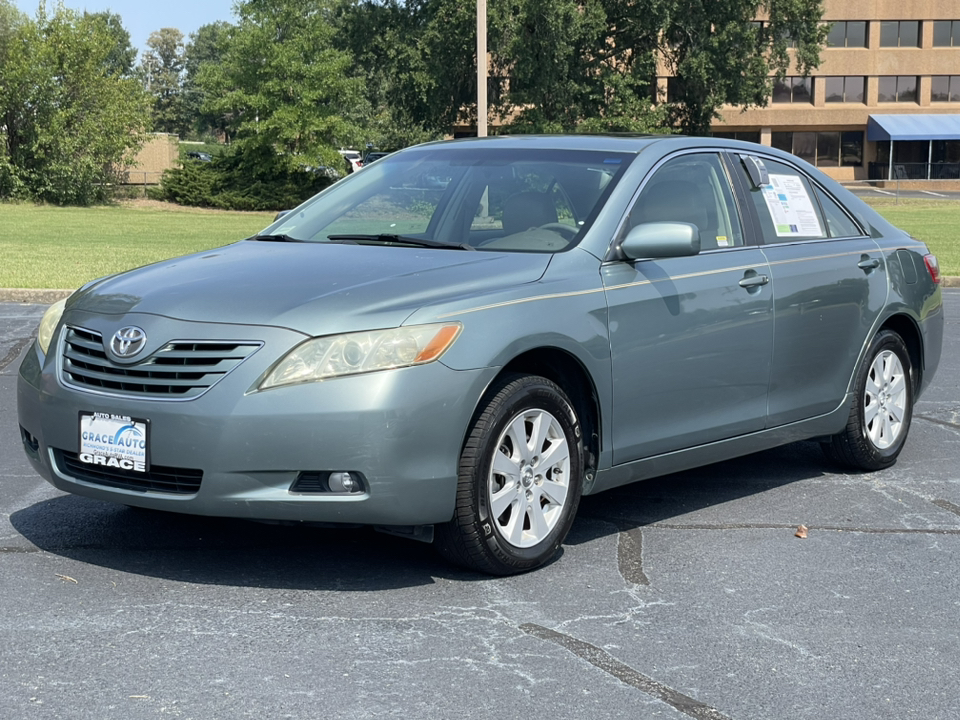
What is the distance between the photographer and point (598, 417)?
526cm

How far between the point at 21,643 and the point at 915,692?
107 inches

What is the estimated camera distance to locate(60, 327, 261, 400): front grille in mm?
4531

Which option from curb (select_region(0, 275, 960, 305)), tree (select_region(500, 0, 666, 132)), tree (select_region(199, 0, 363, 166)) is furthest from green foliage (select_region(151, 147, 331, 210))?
curb (select_region(0, 275, 960, 305))

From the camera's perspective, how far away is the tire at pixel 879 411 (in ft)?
22.2

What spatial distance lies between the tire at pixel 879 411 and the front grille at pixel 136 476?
11.7ft

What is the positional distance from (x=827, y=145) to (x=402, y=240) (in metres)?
74.7

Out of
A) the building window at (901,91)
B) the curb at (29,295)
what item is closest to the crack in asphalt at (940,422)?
the curb at (29,295)

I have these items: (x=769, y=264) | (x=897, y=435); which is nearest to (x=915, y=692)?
(x=769, y=264)

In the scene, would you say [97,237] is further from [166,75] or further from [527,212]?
[166,75]

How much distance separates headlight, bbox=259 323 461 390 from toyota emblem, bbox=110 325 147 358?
0.51 m

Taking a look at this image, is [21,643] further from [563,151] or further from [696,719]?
[563,151]

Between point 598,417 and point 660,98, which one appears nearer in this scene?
point 598,417

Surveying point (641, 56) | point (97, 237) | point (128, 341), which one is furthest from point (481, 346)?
point (641, 56)

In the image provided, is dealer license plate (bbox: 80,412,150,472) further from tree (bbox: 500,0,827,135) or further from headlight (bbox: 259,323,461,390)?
tree (bbox: 500,0,827,135)
